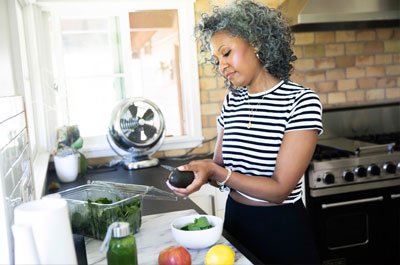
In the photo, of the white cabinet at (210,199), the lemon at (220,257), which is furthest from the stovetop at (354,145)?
the lemon at (220,257)

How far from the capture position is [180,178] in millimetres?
1113

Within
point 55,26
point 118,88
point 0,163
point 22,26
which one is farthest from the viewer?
point 118,88

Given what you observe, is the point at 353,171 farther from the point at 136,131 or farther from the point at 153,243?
the point at 153,243

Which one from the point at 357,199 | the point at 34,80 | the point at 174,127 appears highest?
the point at 34,80

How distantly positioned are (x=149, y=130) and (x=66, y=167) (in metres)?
0.48

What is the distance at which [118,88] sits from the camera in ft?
8.54

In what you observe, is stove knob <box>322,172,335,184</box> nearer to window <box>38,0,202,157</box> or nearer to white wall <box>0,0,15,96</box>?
window <box>38,0,202,157</box>

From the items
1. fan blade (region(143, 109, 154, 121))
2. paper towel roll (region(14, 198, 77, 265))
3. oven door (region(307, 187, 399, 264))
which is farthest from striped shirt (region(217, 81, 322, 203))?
oven door (region(307, 187, 399, 264))

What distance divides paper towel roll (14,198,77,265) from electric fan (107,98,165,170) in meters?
1.48

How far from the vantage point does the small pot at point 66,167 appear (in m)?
2.14

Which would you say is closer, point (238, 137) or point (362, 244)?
point (238, 137)

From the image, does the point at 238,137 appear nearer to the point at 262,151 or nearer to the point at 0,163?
the point at 262,151

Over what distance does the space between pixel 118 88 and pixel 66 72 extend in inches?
12.5

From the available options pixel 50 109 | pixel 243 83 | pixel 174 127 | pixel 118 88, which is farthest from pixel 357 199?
pixel 50 109
